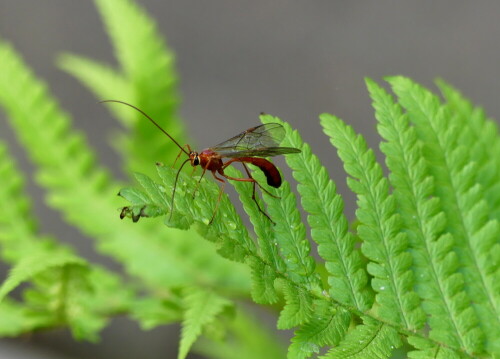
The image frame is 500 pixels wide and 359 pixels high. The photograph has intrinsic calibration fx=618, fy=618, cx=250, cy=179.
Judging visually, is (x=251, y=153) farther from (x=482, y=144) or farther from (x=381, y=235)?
(x=482, y=144)

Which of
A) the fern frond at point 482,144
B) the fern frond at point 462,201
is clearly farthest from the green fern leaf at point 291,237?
the fern frond at point 482,144

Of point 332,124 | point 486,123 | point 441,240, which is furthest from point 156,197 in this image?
point 486,123

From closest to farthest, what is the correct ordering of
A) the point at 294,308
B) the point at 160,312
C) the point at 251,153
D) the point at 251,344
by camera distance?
the point at 294,308 → the point at 251,153 → the point at 160,312 → the point at 251,344

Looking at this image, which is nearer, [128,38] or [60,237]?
[128,38]

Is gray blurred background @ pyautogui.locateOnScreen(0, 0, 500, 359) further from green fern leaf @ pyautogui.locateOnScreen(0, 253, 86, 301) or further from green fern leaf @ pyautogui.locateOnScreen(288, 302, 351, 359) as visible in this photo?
green fern leaf @ pyautogui.locateOnScreen(288, 302, 351, 359)

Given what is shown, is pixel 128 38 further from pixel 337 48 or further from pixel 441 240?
pixel 337 48

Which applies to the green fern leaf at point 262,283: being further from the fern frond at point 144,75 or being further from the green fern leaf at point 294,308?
the fern frond at point 144,75

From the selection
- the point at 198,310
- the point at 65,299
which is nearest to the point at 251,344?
the point at 65,299

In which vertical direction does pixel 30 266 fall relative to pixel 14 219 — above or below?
below

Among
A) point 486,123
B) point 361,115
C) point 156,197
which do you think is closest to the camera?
point 156,197
